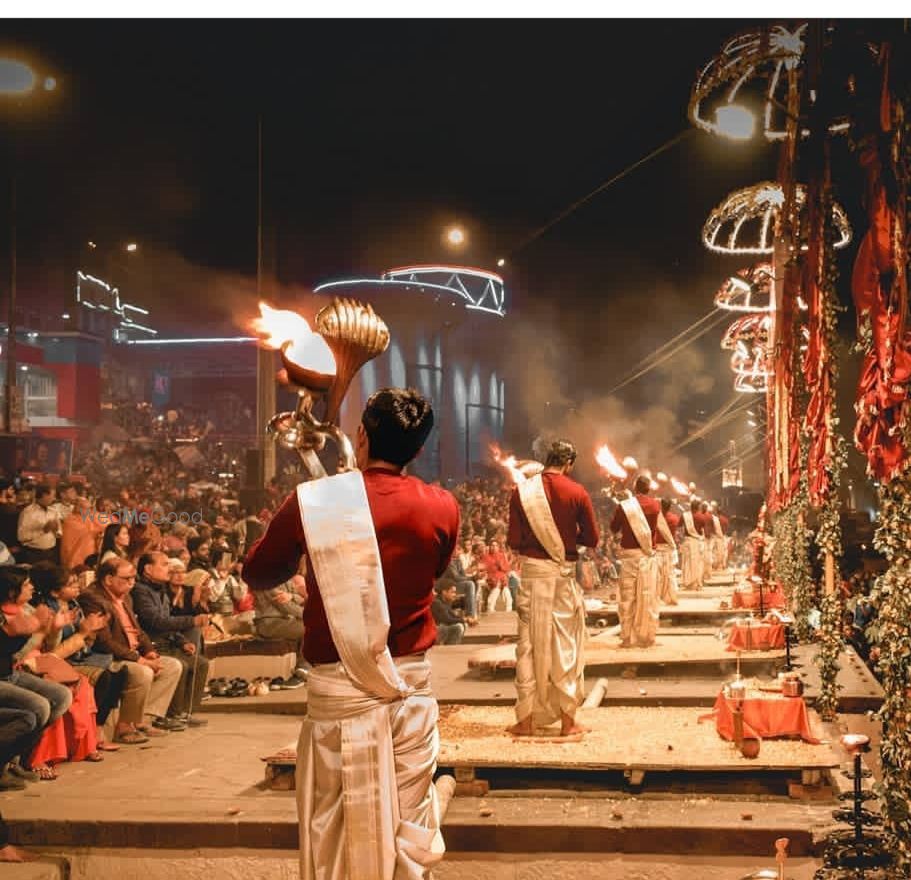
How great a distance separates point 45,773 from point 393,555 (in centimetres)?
510

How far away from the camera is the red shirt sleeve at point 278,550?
12.1 feet

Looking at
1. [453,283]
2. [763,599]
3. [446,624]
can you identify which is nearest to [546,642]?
[446,624]

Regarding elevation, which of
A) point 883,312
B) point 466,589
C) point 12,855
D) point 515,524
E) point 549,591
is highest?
point 883,312

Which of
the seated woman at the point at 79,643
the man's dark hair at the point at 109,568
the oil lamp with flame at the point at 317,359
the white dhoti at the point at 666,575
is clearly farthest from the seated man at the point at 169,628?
the white dhoti at the point at 666,575

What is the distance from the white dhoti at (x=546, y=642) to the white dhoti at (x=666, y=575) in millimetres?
8522

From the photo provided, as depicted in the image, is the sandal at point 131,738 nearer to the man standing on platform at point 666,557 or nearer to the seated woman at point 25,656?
the seated woman at point 25,656

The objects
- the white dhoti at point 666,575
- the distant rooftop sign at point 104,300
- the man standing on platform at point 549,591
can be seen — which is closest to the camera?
the man standing on platform at point 549,591

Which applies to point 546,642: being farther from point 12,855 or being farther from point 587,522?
point 12,855

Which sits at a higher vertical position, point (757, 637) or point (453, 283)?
point (453, 283)

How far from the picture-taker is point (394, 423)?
12.6 ft

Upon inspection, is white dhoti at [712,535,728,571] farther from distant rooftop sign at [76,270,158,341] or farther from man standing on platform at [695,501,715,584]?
distant rooftop sign at [76,270,158,341]

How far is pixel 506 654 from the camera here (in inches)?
432

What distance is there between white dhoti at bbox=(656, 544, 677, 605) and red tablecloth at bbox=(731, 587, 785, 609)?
129 cm

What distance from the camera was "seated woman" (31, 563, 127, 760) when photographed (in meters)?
8.12
